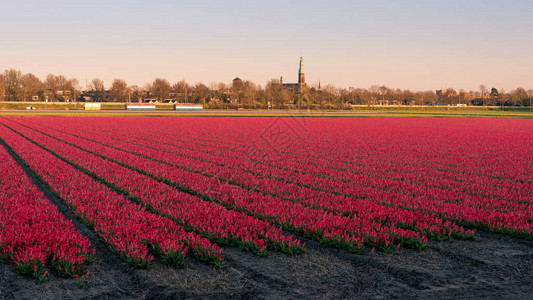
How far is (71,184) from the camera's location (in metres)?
14.5

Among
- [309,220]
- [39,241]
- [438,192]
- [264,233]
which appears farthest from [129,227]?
[438,192]

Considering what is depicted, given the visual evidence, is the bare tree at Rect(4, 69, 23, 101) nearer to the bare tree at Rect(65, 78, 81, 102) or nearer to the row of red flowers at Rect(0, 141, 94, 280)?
the bare tree at Rect(65, 78, 81, 102)

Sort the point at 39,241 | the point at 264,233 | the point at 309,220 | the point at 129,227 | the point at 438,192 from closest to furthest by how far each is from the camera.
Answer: the point at 39,241
the point at 129,227
the point at 264,233
the point at 309,220
the point at 438,192

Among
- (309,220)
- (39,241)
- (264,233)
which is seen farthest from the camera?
(309,220)

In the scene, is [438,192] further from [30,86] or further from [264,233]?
[30,86]

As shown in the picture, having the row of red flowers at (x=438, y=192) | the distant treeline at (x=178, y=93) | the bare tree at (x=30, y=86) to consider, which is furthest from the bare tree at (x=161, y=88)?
the row of red flowers at (x=438, y=192)

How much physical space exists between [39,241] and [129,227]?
169 centimetres

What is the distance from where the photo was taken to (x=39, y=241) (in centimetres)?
845

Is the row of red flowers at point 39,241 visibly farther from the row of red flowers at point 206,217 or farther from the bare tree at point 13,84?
the bare tree at point 13,84

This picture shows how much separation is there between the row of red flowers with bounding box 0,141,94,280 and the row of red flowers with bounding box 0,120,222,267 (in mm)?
616

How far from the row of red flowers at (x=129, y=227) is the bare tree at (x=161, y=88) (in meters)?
164

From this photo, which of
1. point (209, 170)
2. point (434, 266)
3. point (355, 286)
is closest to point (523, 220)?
point (434, 266)

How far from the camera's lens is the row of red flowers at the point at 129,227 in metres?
8.20

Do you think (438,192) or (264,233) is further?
(438,192)
